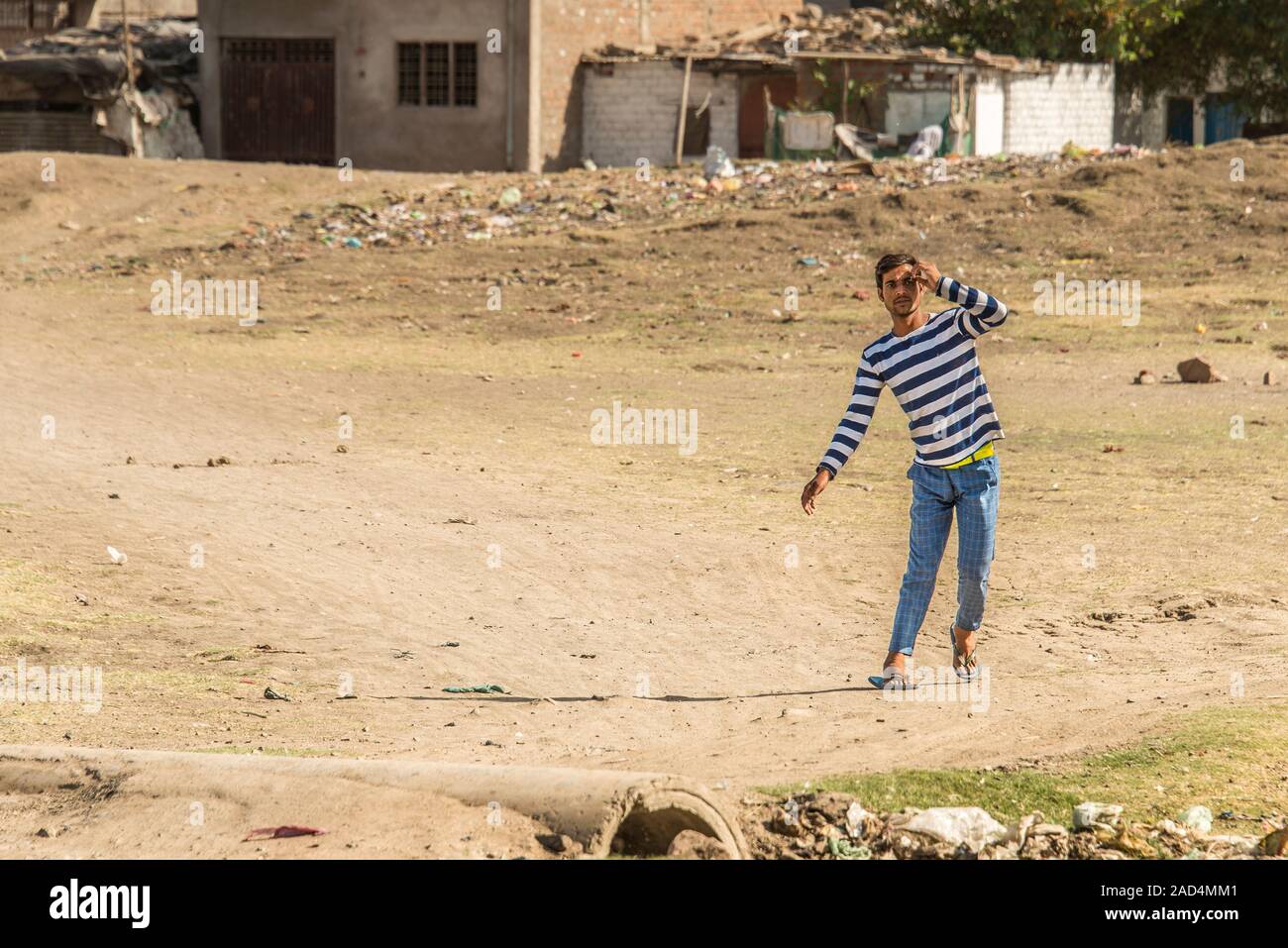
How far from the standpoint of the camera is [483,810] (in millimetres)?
4688

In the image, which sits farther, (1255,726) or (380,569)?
(380,569)

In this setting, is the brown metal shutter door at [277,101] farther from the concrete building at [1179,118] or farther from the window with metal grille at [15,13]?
the concrete building at [1179,118]

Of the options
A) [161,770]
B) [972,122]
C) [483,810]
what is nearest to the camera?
[483,810]

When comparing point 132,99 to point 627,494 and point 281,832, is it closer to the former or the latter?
point 627,494

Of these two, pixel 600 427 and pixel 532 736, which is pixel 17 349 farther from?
pixel 532 736

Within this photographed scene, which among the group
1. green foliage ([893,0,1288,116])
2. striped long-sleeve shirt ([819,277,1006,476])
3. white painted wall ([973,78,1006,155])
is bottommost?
striped long-sleeve shirt ([819,277,1006,476])

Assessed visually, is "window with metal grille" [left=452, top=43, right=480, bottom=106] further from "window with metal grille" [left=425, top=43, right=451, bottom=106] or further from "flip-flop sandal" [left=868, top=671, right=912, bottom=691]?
"flip-flop sandal" [left=868, top=671, right=912, bottom=691]

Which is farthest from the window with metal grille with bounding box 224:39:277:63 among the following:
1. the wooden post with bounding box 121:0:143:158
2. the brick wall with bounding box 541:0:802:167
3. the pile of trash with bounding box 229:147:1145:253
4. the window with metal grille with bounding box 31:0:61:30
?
the window with metal grille with bounding box 31:0:61:30

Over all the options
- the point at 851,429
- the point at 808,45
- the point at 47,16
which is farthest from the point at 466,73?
the point at 851,429

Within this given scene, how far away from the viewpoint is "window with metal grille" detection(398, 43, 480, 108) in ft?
95.2

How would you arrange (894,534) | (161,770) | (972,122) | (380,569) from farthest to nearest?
(972,122), (894,534), (380,569), (161,770)

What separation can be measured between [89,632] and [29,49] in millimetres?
26359

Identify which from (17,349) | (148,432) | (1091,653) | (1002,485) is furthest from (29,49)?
(1091,653)

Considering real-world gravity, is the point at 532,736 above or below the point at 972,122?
below
